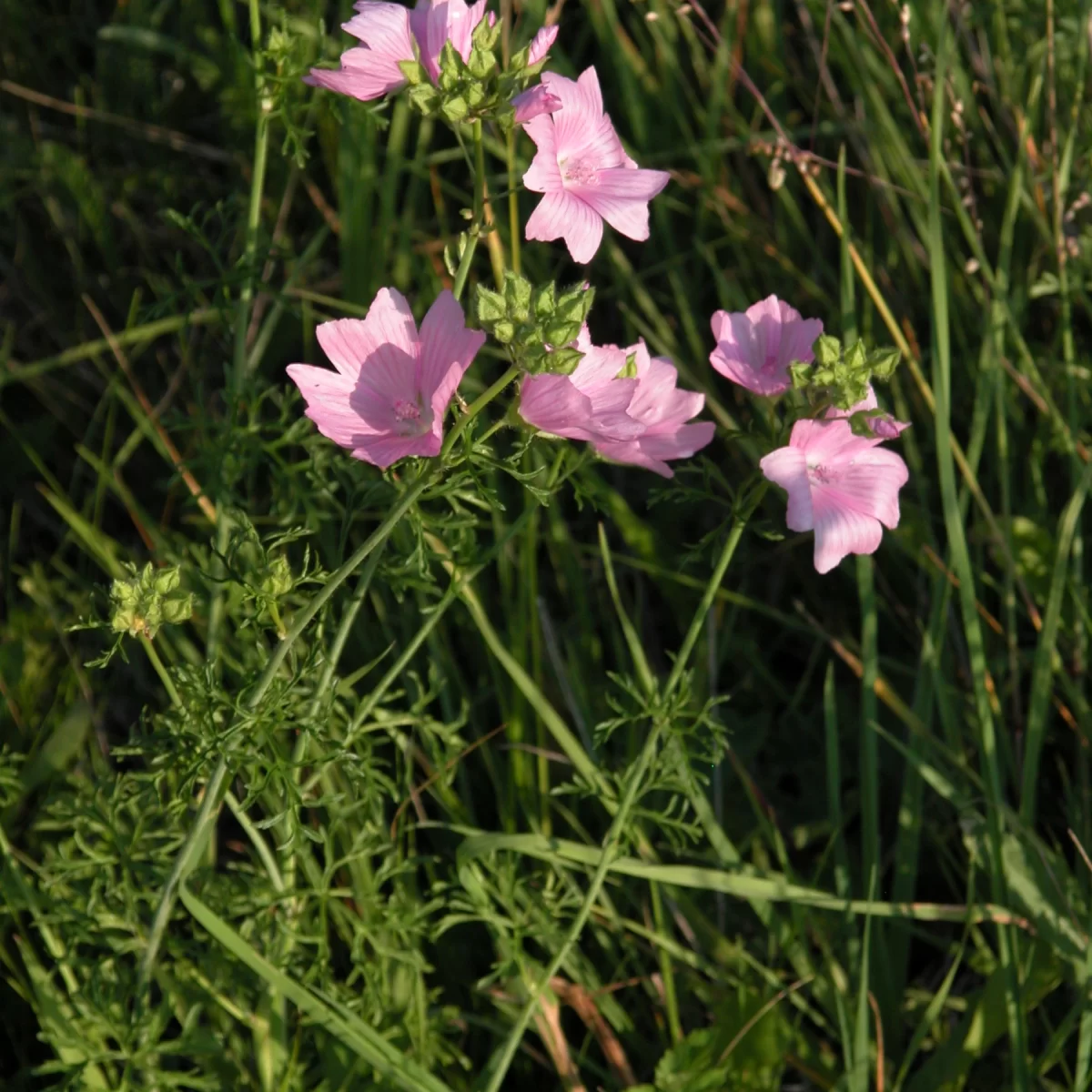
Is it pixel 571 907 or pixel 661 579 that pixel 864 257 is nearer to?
pixel 661 579

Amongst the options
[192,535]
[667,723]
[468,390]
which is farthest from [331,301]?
[667,723]

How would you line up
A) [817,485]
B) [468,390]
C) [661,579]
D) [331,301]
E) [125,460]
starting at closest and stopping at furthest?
[817,485], [468,390], [331,301], [661,579], [125,460]

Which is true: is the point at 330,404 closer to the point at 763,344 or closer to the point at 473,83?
the point at 473,83

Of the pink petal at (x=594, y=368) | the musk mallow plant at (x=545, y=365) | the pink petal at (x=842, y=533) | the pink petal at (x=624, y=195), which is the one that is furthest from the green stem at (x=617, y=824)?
the pink petal at (x=624, y=195)

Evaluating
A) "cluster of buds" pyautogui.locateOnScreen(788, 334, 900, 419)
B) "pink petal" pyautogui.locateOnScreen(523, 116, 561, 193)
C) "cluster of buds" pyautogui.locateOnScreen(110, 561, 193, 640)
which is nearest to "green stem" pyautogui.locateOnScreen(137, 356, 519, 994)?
"cluster of buds" pyautogui.locateOnScreen(110, 561, 193, 640)

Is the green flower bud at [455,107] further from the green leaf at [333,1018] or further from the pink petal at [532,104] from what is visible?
the green leaf at [333,1018]

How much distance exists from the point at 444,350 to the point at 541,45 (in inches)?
12.6

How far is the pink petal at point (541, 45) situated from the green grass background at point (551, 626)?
27cm

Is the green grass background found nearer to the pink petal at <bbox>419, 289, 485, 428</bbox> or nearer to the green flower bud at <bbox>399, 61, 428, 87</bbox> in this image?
the pink petal at <bbox>419, 289, 485, 428</bbox>

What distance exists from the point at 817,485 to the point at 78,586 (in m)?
1.33

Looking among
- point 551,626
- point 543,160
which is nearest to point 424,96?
point 543,160

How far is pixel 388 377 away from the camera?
3.99 ft

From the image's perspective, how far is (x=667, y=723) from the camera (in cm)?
147

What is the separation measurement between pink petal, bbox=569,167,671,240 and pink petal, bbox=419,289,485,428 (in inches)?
8.2
